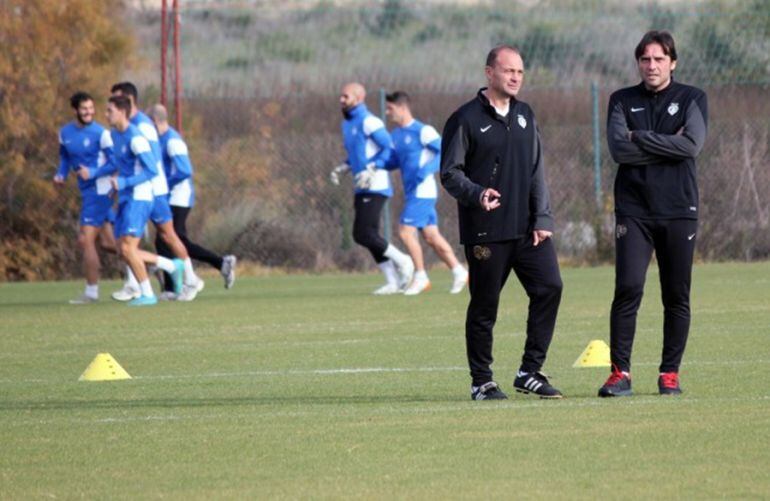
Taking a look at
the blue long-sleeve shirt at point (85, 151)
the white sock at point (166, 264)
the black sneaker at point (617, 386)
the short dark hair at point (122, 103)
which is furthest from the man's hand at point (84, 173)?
the black sneaker at point (617, 386)

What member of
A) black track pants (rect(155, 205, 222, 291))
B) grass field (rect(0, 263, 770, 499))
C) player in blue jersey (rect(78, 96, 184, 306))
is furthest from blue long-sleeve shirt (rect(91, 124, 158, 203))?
grass field (rect(0, 263, 770, 499))

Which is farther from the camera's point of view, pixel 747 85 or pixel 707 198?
pixel 747 85

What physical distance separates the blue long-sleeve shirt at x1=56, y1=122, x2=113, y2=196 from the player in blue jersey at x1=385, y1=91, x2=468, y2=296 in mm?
3239

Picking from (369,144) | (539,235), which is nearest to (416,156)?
(369,144)

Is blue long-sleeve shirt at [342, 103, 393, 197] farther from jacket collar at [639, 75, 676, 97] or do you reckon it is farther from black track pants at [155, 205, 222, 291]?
jacket collar at [639, 75, 676, 97]

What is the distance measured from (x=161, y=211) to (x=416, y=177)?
112 inches

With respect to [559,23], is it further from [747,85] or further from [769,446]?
[769,446]

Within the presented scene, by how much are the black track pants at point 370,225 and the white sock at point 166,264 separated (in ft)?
6.80

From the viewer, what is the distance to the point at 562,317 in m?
16.8

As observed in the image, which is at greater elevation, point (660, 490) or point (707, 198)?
point (660, 490)

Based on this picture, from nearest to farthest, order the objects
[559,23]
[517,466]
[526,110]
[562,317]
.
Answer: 1. [517,466]
2. [526,110]
3. [562,317]
4. [559,23]

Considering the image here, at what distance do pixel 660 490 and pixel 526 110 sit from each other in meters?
3.56

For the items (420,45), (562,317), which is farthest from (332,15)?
(562,317)

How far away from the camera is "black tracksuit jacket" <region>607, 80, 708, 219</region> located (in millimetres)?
10203
